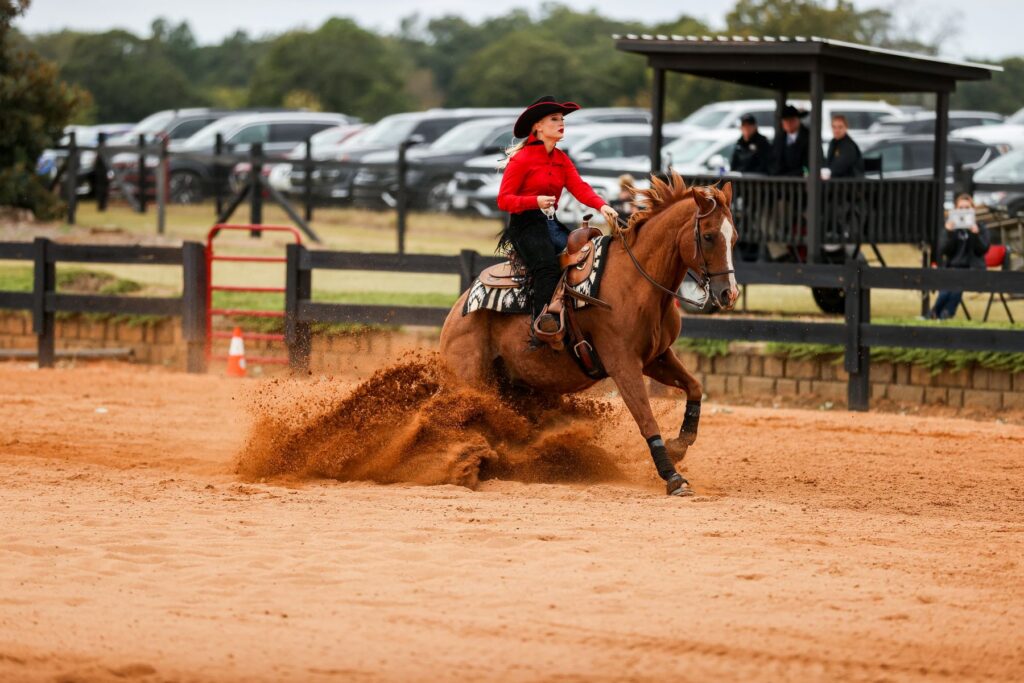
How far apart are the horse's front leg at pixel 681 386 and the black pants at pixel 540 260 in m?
0.82

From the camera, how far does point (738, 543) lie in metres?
7.57

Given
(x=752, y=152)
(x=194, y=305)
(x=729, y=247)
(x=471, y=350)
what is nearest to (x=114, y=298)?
(x=194, y=305)

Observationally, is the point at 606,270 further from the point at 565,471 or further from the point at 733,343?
the point at 733,343

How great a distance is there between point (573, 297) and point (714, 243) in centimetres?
103

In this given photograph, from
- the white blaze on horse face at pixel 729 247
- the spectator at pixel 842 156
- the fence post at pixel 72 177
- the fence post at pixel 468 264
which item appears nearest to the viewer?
the white blaze on horse face at pixel 729 247

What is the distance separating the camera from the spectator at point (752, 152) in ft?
59.1

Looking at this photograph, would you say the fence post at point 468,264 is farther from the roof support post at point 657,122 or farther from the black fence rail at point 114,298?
the roof support post at point 657,122

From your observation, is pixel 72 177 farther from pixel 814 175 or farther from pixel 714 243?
pixel 714 243

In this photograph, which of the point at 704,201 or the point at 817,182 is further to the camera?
the point at 817,182

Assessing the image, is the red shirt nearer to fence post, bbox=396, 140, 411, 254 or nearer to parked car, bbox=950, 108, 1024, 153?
fence post, bbox=396, 140, 411, 254

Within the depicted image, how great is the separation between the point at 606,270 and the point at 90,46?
191 ft

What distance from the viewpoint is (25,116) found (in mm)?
26172

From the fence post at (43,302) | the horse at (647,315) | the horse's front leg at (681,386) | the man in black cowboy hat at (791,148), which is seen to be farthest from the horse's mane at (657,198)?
the fence post at (43,302)

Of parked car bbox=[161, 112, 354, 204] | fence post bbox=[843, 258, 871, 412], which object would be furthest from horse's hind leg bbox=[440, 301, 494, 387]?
parked car bbox=[161, 112, 354, 204]
